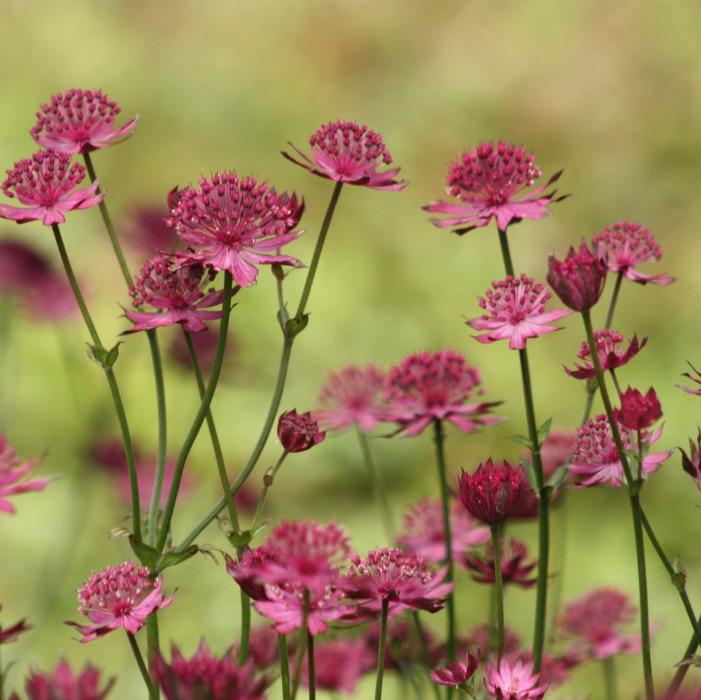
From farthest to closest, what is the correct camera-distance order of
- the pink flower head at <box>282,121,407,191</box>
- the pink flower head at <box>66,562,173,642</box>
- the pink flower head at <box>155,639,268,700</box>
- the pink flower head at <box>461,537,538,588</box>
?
1. the pink flower head at <box>461,537,538,588</box>
2. the pink flower head at <box>282,121,407,191</box>
3. the pink flower head at <box>66,562,173,642</box>
4. the pink flower head at <box>155,639,268,700</box>

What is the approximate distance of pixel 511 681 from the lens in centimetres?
57

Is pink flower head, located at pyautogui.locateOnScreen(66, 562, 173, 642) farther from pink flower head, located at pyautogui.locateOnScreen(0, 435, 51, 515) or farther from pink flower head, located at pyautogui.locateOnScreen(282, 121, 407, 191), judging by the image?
pink flower head, located at pyautogui.locateOnScreen(282, 121, 407, 191)

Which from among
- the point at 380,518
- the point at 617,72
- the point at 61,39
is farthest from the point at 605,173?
the point at 61,39

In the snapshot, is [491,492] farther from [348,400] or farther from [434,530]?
[348,400]

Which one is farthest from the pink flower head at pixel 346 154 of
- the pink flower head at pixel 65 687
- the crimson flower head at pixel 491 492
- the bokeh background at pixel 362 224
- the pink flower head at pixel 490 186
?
the bokeh background at pixel 362 224

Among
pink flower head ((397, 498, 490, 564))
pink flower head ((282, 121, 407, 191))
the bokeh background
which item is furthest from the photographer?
the bokeh background

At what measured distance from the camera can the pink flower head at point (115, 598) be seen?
55cm

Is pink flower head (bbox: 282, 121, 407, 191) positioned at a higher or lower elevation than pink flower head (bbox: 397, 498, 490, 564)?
higher

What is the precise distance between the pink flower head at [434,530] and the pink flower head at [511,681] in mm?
302

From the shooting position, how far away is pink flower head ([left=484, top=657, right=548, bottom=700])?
550 millimetres

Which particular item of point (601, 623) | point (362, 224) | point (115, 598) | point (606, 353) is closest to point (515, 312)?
point (606, 353)

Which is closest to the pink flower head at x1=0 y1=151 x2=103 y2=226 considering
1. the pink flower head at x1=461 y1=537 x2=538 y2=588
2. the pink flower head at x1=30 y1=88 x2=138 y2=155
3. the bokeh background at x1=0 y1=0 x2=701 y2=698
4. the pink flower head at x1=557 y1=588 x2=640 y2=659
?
the pink flower head at x1=30 y1=88 x2=138 y2=155

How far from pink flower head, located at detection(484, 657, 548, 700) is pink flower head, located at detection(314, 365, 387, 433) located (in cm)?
46

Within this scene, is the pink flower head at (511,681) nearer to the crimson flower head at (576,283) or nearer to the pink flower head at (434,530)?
the crimson flower head at (576,283)
